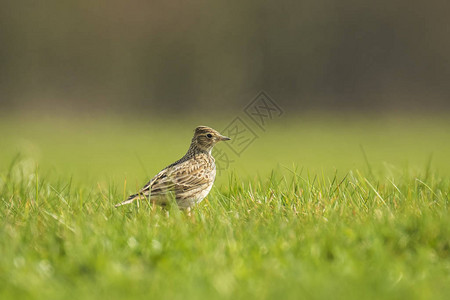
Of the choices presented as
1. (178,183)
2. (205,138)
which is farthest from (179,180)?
(205,138)

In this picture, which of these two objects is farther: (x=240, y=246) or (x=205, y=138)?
(x=205, y=138)

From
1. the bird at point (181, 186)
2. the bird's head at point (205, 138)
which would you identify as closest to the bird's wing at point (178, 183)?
the bird at point (181, 186)

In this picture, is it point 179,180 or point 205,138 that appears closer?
point 179,180

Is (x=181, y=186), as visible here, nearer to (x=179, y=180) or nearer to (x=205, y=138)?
(x=179, y=180)

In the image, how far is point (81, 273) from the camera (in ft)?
12.8

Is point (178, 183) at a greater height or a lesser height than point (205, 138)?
lesser

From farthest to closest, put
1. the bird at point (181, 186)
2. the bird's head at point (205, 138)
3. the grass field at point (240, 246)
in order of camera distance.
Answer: the bird's head at point (205, 138)
the bird at point (181, 186)
the grass field at point (240, 246)

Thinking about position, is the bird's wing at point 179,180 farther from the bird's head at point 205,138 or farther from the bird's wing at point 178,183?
the bird's head at point 205,138

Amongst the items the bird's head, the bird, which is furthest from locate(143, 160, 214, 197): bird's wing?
the bird's head

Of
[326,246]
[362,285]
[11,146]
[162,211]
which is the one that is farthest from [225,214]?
[11,146]

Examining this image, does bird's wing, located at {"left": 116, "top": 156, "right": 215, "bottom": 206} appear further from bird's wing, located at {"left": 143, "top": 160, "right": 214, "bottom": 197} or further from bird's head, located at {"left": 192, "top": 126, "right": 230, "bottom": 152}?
bird's head, located at {"left": 192, "top": 126, "right": 230, "bottom": 152}

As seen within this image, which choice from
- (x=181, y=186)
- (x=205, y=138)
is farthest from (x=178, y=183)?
(x=205, y=138)

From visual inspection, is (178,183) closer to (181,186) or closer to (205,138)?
(181,186)

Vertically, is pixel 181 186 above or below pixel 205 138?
below
